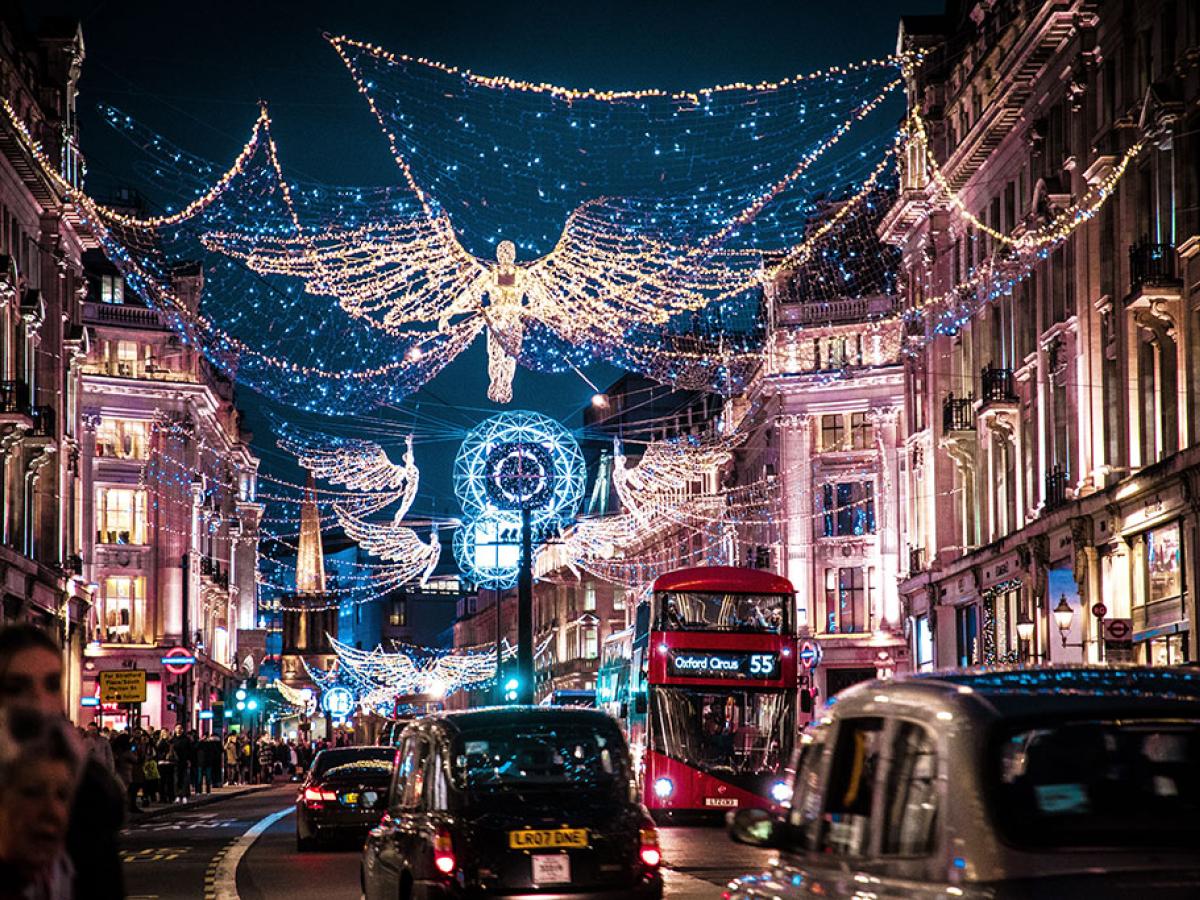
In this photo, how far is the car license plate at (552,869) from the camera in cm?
1267

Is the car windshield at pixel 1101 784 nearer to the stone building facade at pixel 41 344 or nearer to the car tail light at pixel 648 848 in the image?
the car tail light at pixel 648 848

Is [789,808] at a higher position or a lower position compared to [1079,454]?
lower

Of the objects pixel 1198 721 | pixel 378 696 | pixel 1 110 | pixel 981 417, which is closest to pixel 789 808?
pixel 1198 721

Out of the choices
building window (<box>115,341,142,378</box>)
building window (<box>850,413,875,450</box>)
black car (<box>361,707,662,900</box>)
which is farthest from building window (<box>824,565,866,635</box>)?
black car (<box>361,707,662,900</box>)

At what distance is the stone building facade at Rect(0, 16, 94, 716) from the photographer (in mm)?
48531

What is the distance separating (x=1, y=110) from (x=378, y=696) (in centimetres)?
7751

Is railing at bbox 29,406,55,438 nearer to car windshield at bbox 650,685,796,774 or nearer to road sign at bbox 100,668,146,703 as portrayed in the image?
road sign at bbox 100,668,146,703

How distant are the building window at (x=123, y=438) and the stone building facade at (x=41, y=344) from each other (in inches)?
650

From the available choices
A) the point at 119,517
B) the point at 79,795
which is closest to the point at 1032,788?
the point at 79,795

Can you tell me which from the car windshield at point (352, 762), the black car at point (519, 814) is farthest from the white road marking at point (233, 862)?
the black car at point (519, 814)

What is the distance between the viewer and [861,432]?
75875 millimetres

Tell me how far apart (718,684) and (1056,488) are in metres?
13.6

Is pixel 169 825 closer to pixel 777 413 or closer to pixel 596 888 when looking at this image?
pixel 596 888

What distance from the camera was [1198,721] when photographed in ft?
21.0
